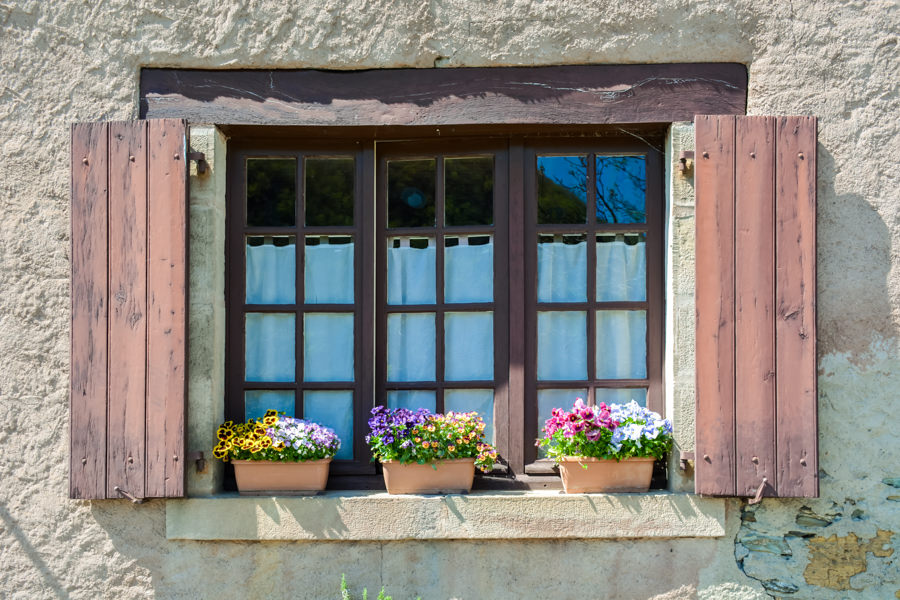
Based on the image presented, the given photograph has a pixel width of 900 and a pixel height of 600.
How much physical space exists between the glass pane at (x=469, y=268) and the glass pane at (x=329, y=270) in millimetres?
446

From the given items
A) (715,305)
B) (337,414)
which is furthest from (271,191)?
(715,305)

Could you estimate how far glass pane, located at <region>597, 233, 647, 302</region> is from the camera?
13.9 ft

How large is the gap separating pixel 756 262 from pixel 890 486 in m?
1.08

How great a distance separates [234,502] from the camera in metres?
3.92

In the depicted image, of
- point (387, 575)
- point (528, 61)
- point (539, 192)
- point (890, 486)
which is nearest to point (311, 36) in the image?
point (528, 61)

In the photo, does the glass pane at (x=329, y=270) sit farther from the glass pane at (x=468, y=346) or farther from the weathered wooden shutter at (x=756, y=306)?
the weathered wooden shutter at (x=756, y=306)

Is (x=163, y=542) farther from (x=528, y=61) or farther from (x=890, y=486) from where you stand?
(x=890, y=486)

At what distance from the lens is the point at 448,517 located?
3.90m

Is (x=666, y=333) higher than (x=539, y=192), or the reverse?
(x=539, y=192)

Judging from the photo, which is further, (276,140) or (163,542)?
(276,140)

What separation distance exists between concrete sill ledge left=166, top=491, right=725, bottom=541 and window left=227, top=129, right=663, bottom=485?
0.33m

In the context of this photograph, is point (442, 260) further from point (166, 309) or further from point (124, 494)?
point (124, 494)

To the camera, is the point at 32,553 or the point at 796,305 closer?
the point at 796,305

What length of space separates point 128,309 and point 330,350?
2.92ft
